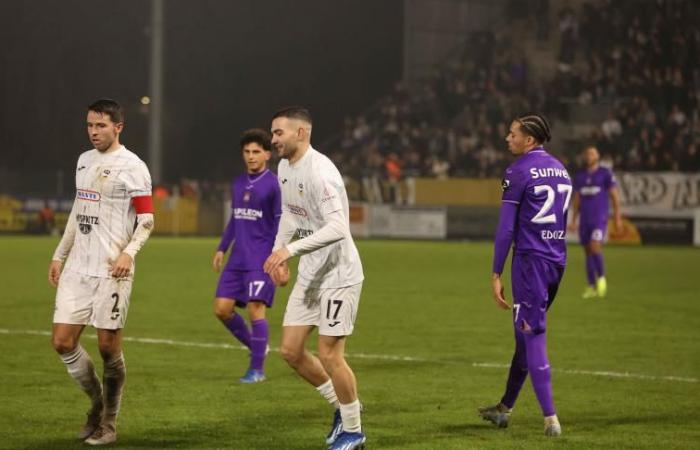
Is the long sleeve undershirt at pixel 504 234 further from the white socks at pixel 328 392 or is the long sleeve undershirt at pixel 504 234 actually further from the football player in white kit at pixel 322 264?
the white socks at pixel 328 392

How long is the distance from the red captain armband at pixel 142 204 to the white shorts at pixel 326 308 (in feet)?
3.60

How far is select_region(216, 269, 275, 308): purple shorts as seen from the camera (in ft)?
35.0

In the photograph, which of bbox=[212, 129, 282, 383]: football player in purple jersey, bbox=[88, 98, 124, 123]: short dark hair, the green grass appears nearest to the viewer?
bbox=[88, 98, 124, 123]: short dark hair

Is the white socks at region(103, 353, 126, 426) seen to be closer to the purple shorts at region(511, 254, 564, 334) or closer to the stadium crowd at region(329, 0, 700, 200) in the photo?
the purple shorts at region(511, 254, 564, 334)

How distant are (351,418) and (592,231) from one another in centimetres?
1234

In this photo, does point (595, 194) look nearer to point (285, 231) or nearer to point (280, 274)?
point (285, 231)

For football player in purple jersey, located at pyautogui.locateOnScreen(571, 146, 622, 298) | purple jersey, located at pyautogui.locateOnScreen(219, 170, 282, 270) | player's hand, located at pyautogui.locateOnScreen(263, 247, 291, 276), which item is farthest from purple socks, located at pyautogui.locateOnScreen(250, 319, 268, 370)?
football player in purple jersey, located at pyautogui.locateOnScreen(571, 146, 622, 298)

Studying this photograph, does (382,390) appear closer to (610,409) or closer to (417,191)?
(610,409)

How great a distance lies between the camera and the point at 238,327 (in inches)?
434

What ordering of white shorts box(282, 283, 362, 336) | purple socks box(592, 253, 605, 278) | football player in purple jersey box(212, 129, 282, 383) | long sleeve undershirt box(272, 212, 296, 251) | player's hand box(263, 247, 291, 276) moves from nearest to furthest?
player's hand box(263, 247, 291, 276) → white shorts box(282, 283, 362, 336) → long sleeve undershirt box(272, 212, 296, 251) → football player in purple jersey box(212, 129, 282, 383) → purple socks box(592, 253, 605, 278)

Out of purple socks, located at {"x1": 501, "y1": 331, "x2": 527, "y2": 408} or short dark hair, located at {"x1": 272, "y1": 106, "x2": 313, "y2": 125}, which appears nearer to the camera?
short dark hair, located at {"x1": 272, "y1": 106, "x2": 313, "y2": 125}

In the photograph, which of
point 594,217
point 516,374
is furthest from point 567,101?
point 516,374

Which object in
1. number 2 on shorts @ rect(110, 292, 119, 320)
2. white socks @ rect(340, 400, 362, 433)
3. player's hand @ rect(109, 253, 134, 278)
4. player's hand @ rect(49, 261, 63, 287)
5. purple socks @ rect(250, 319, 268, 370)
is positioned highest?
player's hand @ rect(109, 253, 134, 278)

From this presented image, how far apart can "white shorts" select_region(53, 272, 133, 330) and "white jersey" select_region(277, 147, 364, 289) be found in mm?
1163
